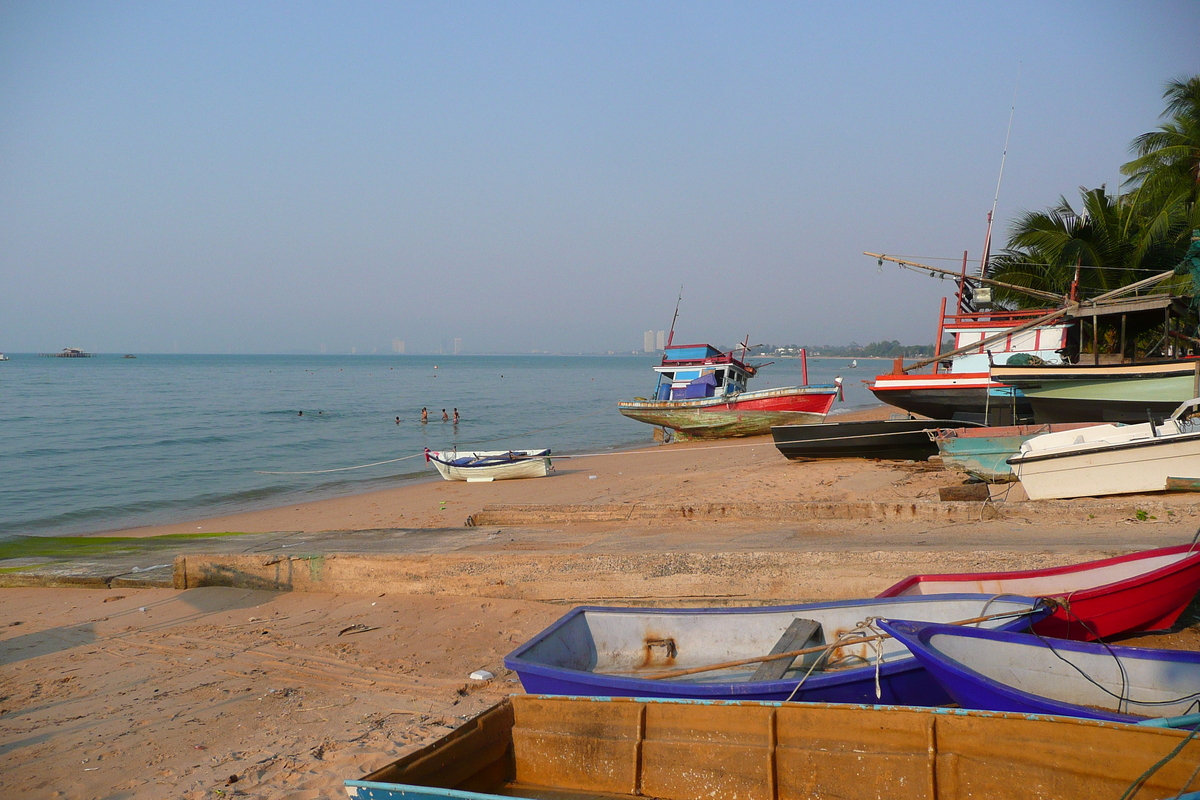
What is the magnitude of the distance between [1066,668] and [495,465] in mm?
16967

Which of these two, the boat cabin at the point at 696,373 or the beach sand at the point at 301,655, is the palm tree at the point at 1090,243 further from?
the beach sand at the point at 301,655

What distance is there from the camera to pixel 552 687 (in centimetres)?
417

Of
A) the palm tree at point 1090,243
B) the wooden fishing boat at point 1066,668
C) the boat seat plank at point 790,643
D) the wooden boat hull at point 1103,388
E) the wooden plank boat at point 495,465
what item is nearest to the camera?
the wooden fishing boat at point 1066,668

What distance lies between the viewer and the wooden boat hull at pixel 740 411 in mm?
26094

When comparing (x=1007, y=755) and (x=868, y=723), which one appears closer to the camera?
(x=1007, y=755)

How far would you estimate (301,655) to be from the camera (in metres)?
6.47

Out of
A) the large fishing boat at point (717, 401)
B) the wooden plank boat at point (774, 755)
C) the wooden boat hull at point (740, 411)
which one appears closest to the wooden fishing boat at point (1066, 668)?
the wooden plank boat at point (774, 755)

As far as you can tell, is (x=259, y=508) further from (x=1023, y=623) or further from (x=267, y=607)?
(x=1023, y=623)

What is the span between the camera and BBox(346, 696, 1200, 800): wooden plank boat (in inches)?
120

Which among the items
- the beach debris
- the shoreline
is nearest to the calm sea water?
the shoreline

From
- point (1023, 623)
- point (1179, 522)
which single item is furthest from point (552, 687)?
point (1179, 522)

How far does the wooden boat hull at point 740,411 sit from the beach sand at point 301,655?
17208 mm

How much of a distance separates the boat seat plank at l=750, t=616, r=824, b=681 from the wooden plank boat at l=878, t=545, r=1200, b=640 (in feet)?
2.29

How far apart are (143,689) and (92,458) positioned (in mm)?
25486
